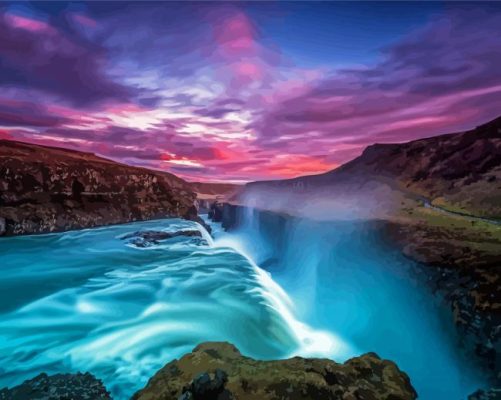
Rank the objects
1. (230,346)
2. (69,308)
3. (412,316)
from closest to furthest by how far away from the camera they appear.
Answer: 1. (230,346)
2. (412,316)
3. (69,308)

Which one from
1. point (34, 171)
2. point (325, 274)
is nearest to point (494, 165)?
point (325, 274)

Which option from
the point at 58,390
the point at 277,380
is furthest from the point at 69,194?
the point at 277,380

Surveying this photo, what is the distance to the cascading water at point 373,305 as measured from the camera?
6.57 m

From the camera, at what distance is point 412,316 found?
8062 millimetres

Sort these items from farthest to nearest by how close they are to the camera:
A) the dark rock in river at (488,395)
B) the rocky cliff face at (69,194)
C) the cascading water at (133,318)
→ the rocky cliff face at (69,194)
the cascading water at (133,318)
the dark rock in river at (488,395)

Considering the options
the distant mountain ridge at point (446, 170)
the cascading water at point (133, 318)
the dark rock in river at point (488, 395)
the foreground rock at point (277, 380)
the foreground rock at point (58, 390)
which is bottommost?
the cascading water at point (133, 318)

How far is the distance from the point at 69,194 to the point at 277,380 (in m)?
40.9

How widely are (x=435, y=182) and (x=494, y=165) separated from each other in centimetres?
407

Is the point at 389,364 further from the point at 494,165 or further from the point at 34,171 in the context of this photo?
the point at 34,171

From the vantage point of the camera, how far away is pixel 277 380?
11.5ft

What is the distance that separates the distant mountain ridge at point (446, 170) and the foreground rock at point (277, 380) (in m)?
14.2

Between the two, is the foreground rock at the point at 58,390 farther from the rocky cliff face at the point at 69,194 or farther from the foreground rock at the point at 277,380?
the rocky cliff face at the point at 69,194

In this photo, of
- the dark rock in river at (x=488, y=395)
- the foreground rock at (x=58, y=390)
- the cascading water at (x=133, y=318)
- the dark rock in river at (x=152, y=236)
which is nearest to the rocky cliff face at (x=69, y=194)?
the dark rock in river at (x=152, y=236)

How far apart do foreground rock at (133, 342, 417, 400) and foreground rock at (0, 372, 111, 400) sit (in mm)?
1576
